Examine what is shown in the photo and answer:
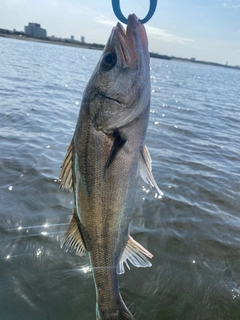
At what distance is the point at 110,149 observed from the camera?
223 cm

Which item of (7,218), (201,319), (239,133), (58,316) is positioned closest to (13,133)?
(7,218)

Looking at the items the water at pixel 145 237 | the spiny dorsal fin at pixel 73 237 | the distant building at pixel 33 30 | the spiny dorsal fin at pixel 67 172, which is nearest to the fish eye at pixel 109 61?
the spiny dorsal fin at pixel 67 172

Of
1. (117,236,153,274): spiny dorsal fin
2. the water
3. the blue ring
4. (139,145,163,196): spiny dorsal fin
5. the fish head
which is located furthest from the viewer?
the water

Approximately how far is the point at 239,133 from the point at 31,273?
518 inches

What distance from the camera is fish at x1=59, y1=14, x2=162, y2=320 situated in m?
2.23

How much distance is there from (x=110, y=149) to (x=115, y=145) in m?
0.05

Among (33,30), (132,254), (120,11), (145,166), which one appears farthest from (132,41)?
(33,30)

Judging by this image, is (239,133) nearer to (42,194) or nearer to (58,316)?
(42,194)

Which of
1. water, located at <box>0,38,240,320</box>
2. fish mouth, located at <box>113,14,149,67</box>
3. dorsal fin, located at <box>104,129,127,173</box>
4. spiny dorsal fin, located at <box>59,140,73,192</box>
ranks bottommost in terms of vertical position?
water, located at <box>0,38,240,320</box>

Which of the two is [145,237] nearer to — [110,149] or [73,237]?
[73,237]

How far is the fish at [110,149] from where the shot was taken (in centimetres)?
223

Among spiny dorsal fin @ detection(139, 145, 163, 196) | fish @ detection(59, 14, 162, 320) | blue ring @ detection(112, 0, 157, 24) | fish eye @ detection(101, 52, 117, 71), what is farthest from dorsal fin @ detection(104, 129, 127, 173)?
blue ring @ detection(112, 0, 157, 24)

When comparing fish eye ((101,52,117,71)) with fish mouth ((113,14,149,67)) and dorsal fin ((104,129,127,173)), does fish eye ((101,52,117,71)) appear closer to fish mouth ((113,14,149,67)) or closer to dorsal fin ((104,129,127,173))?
fish mouth ((113,14,149,67))

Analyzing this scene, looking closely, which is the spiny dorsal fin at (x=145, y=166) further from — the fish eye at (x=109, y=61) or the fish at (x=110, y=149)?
the fish eye at (x=109, y=61)
